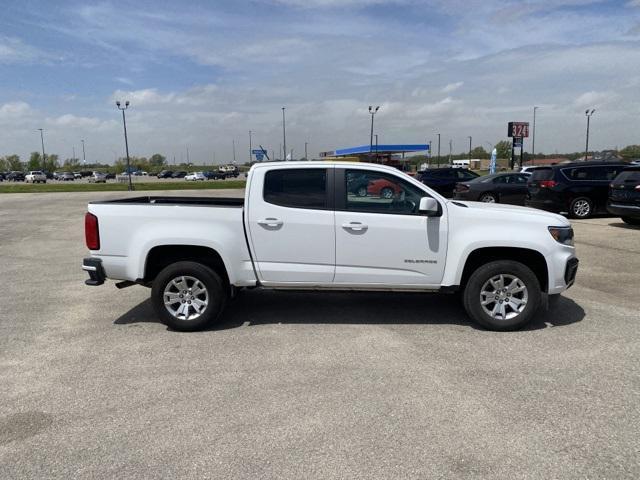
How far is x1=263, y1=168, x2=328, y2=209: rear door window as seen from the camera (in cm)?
543

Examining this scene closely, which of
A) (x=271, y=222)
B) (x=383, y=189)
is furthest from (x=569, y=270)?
(x=271, y=222)

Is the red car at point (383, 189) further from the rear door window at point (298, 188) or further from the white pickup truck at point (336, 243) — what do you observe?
the rear door window at point (298, 188)

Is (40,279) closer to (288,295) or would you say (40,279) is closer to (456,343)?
(288,295)

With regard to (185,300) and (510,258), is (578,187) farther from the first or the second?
(185,300)

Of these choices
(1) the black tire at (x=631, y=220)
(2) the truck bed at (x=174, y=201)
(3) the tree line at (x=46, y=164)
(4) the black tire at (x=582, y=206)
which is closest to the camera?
(2) the truck bed at (x=174, y=201)

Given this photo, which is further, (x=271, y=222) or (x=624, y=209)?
(x=624, y=209)

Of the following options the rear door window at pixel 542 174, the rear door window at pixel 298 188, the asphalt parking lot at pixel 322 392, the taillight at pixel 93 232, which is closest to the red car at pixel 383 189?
the rear door window at pixel 298 188

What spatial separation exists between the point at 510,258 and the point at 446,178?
1746cm

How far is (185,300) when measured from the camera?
215 inches

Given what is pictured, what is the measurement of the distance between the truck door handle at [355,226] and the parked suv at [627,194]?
30.2 feet

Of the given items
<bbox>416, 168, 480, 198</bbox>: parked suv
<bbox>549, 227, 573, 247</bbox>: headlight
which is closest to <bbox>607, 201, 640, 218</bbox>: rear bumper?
<bbox>549, 227, 573, 247</bbox>: headlight

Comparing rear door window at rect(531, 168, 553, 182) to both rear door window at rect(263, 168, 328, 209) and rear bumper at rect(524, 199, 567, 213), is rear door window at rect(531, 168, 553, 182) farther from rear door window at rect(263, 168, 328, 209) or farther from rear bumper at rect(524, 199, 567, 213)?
rear door window at rect(263, 168, 328, 209)

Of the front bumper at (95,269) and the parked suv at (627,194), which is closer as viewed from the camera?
the front bumper at (95,269)

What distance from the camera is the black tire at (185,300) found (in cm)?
539
